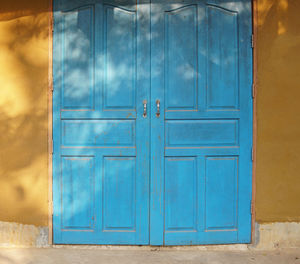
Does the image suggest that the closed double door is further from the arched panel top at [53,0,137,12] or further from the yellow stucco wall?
the yellow stucco wall

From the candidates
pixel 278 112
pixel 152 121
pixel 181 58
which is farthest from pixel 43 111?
pixel 278 112

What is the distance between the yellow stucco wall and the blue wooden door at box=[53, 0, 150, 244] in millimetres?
177

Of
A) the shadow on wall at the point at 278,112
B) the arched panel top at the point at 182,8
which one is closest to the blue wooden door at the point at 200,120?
the arched panel top at the point at 182,8

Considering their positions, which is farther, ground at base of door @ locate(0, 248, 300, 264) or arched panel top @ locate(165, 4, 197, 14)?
arched panel top @ locate(165, 4, 197, 14)

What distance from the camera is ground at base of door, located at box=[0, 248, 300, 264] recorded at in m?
3.38

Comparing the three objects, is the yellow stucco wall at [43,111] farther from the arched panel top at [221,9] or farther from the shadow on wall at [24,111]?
the arched panel top at [221,9]

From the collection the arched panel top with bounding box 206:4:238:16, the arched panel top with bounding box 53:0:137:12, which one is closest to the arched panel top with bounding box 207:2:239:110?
the arched panel top with bounding box 206:4:238:16

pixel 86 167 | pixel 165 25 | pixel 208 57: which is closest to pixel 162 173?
pixel 86 167

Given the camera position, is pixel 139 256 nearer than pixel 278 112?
Yes

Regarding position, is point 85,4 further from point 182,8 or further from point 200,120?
point 200,120

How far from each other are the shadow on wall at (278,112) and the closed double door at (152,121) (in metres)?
0.15

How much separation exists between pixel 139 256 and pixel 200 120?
4.95ft

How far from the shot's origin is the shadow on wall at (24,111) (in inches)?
142

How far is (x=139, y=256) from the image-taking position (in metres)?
3.49
